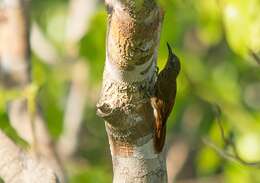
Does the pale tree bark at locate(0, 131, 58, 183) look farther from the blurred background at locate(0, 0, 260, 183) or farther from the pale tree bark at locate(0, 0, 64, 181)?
the pale tree bark at locate(0, 0, 64, 181)

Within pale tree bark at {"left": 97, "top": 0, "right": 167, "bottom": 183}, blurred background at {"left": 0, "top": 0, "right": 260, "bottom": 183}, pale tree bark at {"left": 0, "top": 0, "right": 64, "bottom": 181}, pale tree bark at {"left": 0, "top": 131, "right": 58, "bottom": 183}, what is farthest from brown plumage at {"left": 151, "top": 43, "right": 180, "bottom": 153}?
pale tree bark at {"left": 0, "top": 0, "right": 64, "bottom": 181}

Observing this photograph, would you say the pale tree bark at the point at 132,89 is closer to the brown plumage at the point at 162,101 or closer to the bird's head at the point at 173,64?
the brown plumage at the point at 162,101

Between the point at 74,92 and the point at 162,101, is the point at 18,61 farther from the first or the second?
the point at 74,92

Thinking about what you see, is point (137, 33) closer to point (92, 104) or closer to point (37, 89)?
point (37, 89)

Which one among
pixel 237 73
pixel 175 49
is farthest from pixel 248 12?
pixel 237 73

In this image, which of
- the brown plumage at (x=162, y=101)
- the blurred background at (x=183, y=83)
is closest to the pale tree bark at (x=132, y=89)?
the brown plumage at (x=162, y=101)

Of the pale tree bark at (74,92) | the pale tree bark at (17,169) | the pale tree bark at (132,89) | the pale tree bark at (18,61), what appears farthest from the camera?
the pale tree bark at (74,92)
